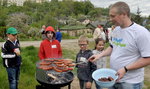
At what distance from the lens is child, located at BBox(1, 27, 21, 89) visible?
13.2 ft

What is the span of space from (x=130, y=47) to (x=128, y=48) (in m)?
0.03

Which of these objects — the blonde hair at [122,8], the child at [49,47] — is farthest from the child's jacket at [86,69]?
the blonde hair at [122,8]

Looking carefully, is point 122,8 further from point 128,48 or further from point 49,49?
point 49,49

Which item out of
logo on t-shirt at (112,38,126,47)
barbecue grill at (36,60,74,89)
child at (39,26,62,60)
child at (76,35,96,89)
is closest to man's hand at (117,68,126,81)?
logo on t-shirt at (112,38,126,47)

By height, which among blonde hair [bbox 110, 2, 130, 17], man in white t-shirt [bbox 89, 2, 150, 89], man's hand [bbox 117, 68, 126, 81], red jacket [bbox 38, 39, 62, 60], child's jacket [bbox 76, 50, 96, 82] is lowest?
child's jacket [bbox 76, 50, 96, 82]

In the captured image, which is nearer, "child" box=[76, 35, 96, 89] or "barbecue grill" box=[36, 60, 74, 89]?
"barbecue grill" box=[36, 60, 74, 89]

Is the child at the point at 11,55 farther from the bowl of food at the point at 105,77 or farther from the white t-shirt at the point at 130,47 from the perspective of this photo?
the white t-shirt at the point at 130,47

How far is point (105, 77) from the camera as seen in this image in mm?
2416

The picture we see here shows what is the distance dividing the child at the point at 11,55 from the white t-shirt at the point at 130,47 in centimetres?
227

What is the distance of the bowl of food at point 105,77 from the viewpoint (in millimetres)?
2156

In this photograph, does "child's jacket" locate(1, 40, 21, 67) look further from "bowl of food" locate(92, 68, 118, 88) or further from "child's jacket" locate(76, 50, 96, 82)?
"bowl of food" locate(92, 68, 118, 88)

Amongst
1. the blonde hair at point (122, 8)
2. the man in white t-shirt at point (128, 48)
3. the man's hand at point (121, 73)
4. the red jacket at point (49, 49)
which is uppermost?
the blonde hair at point (122, 8)

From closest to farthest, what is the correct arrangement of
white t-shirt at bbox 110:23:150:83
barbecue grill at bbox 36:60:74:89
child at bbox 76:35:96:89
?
white t-shirt at bbox 110:23:150:83, barbecue grill at bbox 36:60:74:89, child at bbox 76:35:96:89

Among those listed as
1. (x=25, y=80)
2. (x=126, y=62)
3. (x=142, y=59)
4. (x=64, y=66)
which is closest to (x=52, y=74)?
(x=64, y=66)
